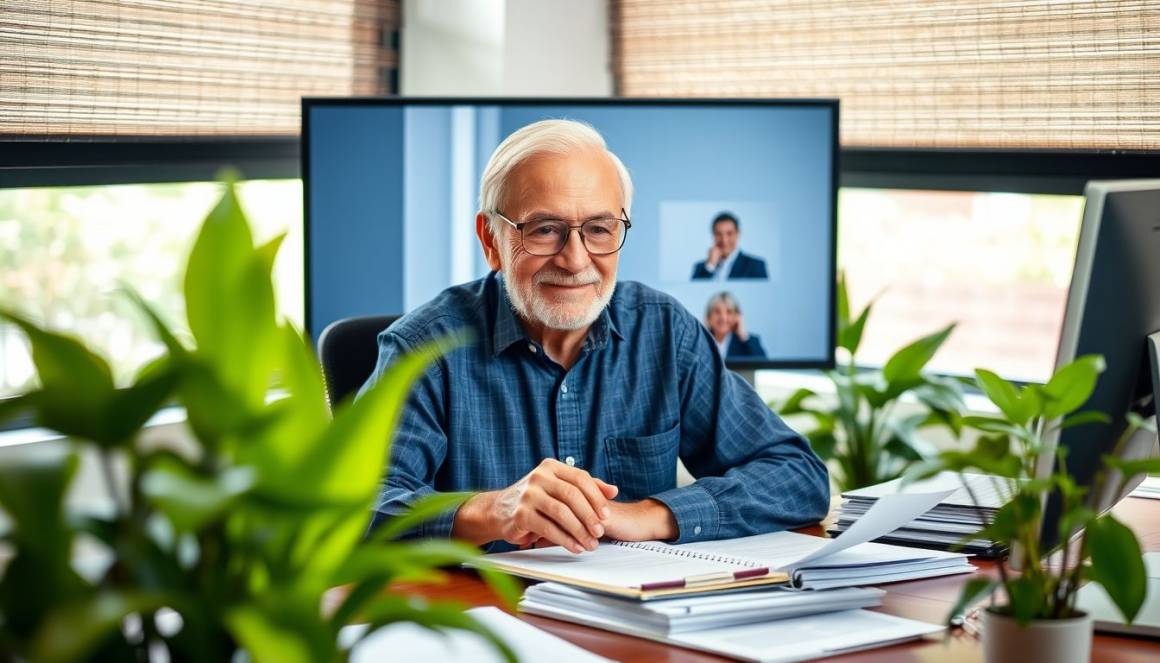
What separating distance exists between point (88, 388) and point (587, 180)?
4.35 ft

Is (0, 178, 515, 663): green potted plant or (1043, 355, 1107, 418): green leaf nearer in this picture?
(0, 178, 515, 663): green potted plant

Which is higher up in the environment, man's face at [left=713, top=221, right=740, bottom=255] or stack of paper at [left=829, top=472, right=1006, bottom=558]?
man's face at [left=713, top=221, right=740, bottom=255]

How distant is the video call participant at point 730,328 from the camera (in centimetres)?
290

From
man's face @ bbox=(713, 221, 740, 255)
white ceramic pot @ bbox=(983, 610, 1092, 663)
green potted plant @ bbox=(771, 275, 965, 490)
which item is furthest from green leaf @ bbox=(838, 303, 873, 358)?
white ceramic pot @ bbox=(983, 610, 1092, 663)

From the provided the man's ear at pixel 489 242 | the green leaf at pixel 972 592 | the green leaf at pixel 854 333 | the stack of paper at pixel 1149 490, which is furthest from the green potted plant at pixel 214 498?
the green leaf at pixel 854 333

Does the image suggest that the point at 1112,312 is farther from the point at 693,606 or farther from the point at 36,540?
the point at 36,540

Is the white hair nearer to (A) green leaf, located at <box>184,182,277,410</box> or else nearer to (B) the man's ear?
(B) the man's ear

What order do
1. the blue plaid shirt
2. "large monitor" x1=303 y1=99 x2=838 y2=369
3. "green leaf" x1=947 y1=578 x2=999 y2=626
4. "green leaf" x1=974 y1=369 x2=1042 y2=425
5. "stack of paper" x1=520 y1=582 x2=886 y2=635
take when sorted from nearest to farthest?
"green leaf" x1=947 y1=578 x2=999 y2=626 < "green leaf" x1=974 y1=369 x2=1042 y2=425 < "stack of paper" x1=520 y1=582 x2=886 y2=635 < the blue plaid shirt < "large monitor" x1=303 y1=99 x2=838 y2=369

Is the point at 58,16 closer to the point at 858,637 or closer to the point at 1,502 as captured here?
the point at 858,637

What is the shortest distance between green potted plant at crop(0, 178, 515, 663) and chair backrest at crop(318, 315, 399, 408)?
137cm

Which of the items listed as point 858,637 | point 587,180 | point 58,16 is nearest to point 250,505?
point 858,637

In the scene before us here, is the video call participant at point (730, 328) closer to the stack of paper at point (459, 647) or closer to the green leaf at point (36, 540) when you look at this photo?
the stack of paper at point (459, 647)

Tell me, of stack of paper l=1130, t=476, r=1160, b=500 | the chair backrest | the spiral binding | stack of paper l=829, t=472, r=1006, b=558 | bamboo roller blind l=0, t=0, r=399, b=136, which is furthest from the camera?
bamboo roller blind l=0, t=0, r=399, b=136

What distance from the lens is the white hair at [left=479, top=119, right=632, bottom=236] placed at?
1.86 metres
